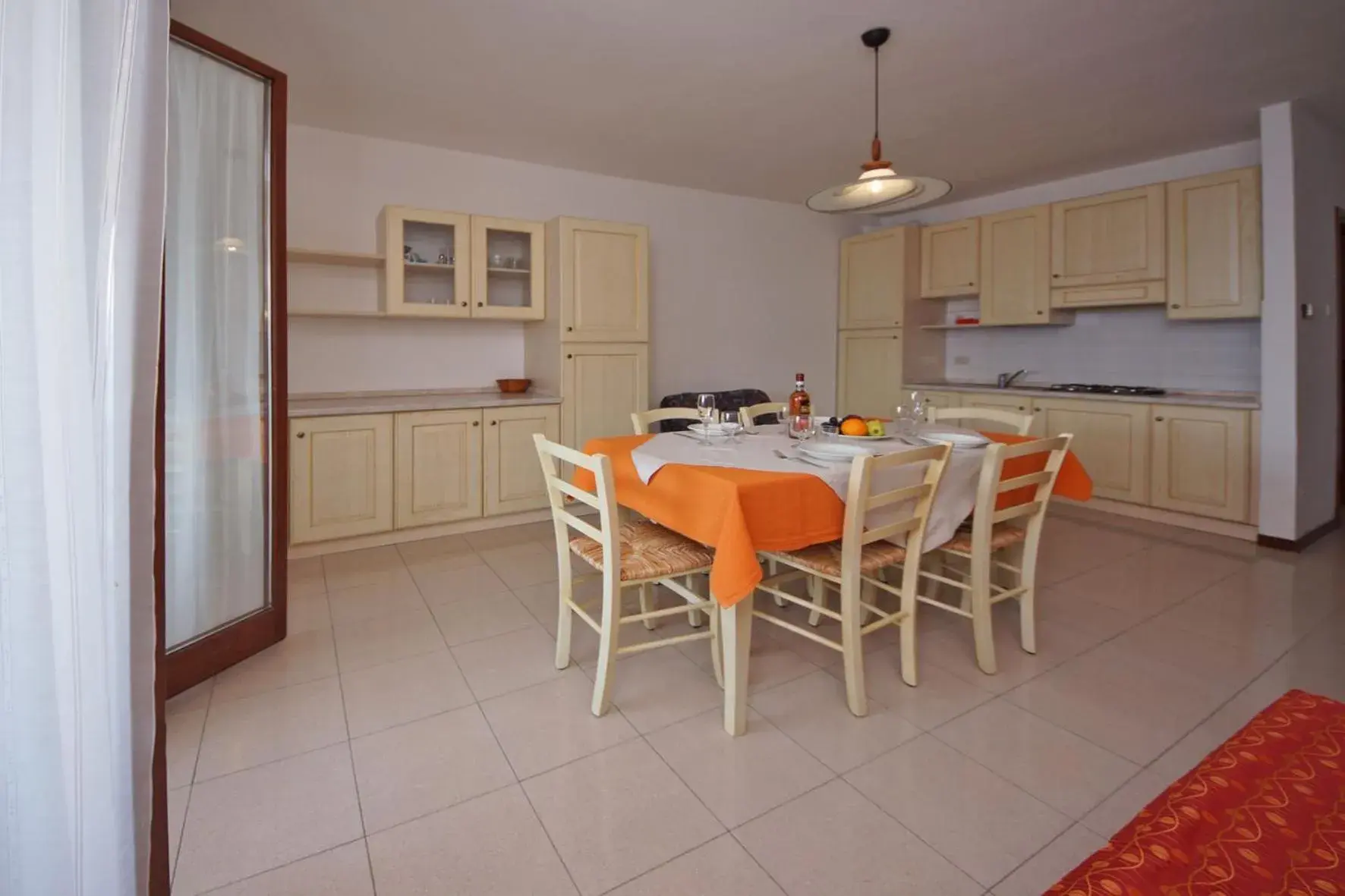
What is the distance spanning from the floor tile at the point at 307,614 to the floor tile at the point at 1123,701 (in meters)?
2.65

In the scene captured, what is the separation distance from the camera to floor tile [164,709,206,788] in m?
1.69

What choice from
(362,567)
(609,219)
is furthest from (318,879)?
(609,219)

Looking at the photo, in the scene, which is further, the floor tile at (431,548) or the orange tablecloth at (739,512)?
the floor tile at (431,548)

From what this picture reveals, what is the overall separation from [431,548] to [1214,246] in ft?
16.6

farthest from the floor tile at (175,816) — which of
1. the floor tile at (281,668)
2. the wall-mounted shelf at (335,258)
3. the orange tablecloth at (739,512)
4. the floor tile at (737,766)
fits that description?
the wall-mounted shelf at (335,258)

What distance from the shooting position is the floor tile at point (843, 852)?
1355 mm

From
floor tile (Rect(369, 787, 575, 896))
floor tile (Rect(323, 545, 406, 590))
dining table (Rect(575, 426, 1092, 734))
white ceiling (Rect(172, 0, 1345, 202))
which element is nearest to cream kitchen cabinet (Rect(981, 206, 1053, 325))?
white ceiling (Rect(172, 0, 1345, 202))

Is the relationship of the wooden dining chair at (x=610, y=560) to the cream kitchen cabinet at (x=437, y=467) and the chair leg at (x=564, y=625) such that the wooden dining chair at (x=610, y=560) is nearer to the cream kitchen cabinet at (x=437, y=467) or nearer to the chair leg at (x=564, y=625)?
A: the chair leg at (x=564, y=625)

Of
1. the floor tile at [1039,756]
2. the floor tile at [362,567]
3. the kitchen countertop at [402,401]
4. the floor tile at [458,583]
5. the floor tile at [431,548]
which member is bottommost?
the floor tile at [1039,756]

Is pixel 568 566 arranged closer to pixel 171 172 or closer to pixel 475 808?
pixel 475 808

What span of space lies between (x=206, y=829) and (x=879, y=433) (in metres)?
2.35

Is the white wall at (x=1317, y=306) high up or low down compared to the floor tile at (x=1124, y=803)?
up

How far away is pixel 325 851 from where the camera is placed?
4.76ft

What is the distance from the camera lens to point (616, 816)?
1.56 m
